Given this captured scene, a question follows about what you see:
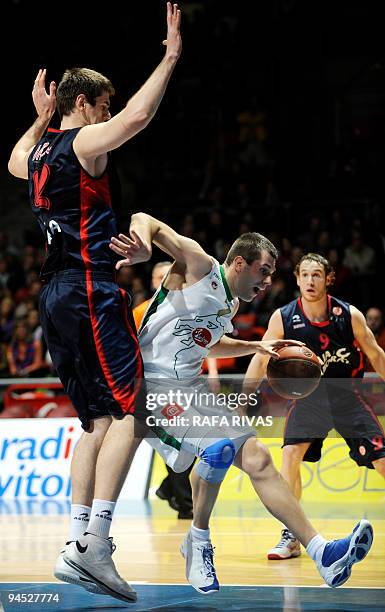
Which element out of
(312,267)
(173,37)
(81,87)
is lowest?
(312,267)

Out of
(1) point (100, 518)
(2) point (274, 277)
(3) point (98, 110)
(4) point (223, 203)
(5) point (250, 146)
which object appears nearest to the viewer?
(1) point (100, 518)

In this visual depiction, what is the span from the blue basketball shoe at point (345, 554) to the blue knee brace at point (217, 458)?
62cm

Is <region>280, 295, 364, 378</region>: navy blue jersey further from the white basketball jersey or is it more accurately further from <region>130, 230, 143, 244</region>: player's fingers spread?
<region>130, 230, 143, 244</region>: player's fingers spread

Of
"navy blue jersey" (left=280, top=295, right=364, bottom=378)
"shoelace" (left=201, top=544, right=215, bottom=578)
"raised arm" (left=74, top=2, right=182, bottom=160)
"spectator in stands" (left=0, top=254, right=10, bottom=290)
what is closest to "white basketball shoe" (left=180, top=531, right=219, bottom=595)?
"shoelace" (left=201, top=544, right=215, bottom=578)

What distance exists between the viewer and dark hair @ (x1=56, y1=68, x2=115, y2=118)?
4.69 m

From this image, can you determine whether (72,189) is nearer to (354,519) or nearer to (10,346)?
(354,519)

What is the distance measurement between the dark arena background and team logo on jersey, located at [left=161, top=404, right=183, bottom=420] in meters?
1.09

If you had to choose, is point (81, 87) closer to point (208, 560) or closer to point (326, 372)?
point (208, 560)

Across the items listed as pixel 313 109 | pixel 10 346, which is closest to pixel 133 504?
pixel 10 346

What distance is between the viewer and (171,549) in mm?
6766

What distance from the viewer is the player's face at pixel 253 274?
16.5 feet

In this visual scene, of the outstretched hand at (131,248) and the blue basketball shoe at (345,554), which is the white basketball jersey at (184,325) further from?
the blue basketball shoe at (345,554)

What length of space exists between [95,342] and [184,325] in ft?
1.89

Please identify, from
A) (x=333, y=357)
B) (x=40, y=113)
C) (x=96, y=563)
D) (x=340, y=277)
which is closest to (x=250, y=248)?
(x=40, y=113)
